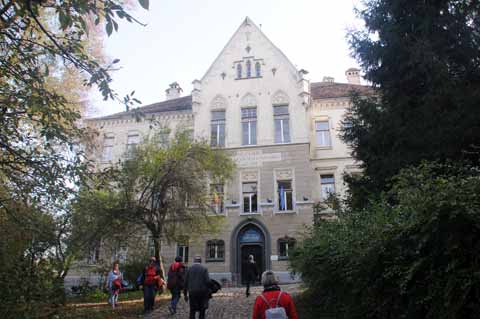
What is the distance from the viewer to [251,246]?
2758cm

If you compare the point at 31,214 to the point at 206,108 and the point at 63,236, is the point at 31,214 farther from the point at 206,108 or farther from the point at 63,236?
the point at 206,108

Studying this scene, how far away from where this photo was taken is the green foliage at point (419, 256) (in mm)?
4598

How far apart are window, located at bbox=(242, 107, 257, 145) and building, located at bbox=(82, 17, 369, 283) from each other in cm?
7

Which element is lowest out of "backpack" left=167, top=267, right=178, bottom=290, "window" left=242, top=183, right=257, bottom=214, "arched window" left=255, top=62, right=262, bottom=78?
"backpack" left=167, top=267, right=178, bottom=290

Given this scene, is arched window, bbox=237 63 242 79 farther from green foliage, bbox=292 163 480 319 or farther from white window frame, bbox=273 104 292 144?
green foliage, bbox=292 163 480 319

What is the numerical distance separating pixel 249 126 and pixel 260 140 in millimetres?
1573

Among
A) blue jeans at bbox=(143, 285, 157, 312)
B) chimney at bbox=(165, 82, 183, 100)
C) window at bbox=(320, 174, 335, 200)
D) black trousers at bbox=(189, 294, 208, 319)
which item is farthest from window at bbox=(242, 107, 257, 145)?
black trousers at bbox=(189, 294, 208, 319)

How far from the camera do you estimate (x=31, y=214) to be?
8836mm

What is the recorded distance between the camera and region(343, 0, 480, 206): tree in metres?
11.2

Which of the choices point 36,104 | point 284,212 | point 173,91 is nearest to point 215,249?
point 284,212

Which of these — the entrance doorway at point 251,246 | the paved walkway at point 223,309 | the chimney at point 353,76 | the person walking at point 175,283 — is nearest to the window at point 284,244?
the entrance doorway at point 251,246

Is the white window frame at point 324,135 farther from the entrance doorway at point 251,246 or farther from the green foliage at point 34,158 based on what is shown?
the green foliage at point 34,158

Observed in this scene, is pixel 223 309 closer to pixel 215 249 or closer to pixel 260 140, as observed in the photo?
pixel 215 249

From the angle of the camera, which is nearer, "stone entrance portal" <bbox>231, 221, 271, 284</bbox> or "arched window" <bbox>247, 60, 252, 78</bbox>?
"stone entrance portal" <bbox>231, 221, 271, 284</bbox>
